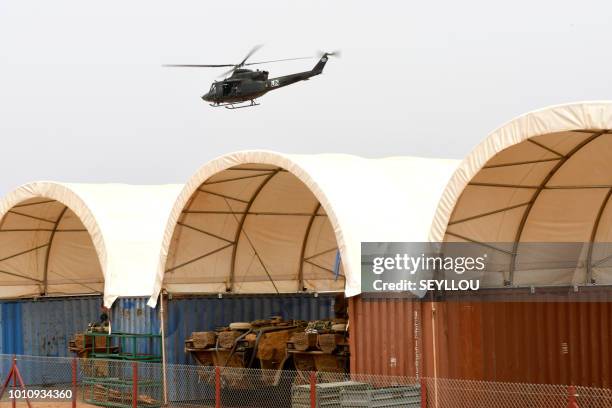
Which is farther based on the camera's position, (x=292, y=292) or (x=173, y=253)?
(x=292, y=292)

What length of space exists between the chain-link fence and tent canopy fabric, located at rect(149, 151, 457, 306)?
2001 mm

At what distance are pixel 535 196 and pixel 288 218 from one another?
874 cm

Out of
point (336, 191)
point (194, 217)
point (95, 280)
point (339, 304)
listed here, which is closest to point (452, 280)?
point (336, 191)

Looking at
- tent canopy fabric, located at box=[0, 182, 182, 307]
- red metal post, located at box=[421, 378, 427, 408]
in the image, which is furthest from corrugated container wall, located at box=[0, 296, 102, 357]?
red metal post, located at box=[421, 378, 427, 408]

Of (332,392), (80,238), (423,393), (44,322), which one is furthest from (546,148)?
(80,238)

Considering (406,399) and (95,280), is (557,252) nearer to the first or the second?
(406,399)

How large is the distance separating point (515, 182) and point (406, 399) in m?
4.85

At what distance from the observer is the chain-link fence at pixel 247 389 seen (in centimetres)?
1828

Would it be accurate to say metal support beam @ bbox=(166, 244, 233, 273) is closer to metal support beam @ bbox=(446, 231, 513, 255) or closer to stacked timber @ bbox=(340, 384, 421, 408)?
metal support beam @ bbox=(446, 231, 513, 255)

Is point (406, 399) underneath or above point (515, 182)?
underneath

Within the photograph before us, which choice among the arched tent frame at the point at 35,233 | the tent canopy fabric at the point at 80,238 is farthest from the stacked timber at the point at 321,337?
the arched tent frame at the point at 35,233

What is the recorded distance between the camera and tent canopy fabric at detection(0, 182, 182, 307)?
89.0 ft

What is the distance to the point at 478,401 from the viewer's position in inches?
733

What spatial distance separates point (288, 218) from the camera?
93.6 feet
